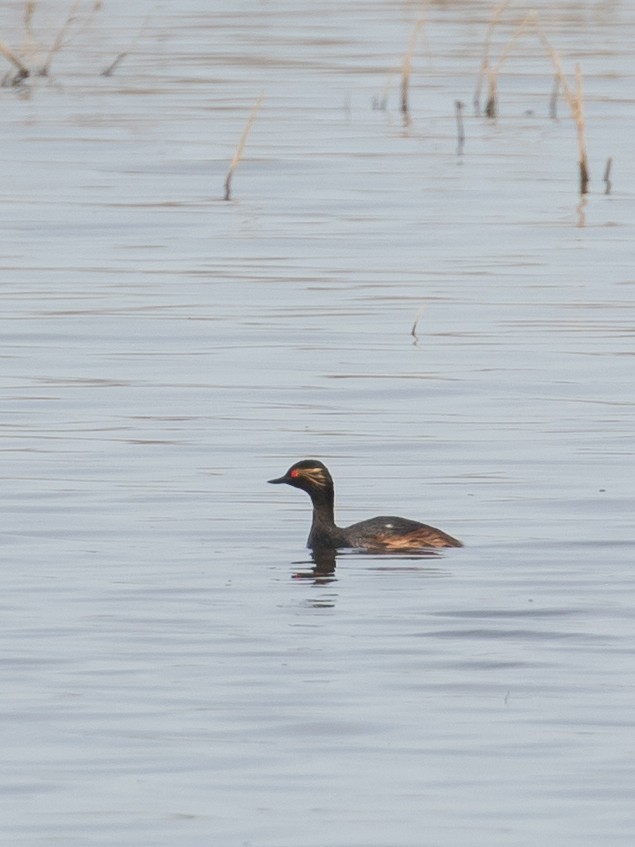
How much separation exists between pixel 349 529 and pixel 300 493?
5.71 feet

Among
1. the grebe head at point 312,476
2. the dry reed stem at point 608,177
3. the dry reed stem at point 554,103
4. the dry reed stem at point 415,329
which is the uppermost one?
the grebe head at point 312,476

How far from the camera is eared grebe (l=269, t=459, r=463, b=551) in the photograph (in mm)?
10695

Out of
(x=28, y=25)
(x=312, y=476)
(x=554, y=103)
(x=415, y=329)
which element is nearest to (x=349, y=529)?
(x=312, y=476)

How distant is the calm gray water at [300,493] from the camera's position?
744 centimetres

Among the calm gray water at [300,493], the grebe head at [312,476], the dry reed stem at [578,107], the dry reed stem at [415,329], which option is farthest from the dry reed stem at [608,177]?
the grebe head at [312,476]

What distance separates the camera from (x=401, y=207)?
2333 cm

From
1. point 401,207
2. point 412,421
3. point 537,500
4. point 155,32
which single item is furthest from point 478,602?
point 155,32

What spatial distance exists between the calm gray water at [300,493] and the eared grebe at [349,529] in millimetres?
98

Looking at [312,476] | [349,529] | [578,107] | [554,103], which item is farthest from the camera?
[554,103]

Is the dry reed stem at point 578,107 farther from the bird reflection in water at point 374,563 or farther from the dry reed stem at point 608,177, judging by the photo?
the bird reflection in water at point 374,563

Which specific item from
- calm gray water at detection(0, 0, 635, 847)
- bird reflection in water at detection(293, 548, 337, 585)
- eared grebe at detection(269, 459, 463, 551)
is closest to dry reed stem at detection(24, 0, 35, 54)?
calm gray water at detection(0, 0, 635, 847)

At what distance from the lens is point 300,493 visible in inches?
504

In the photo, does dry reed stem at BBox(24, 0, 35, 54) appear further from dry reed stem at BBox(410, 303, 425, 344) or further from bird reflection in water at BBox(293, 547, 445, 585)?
bird reflection in water at BBox(293, 547, 445, 585)

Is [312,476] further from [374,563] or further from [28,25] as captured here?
[28,25]
